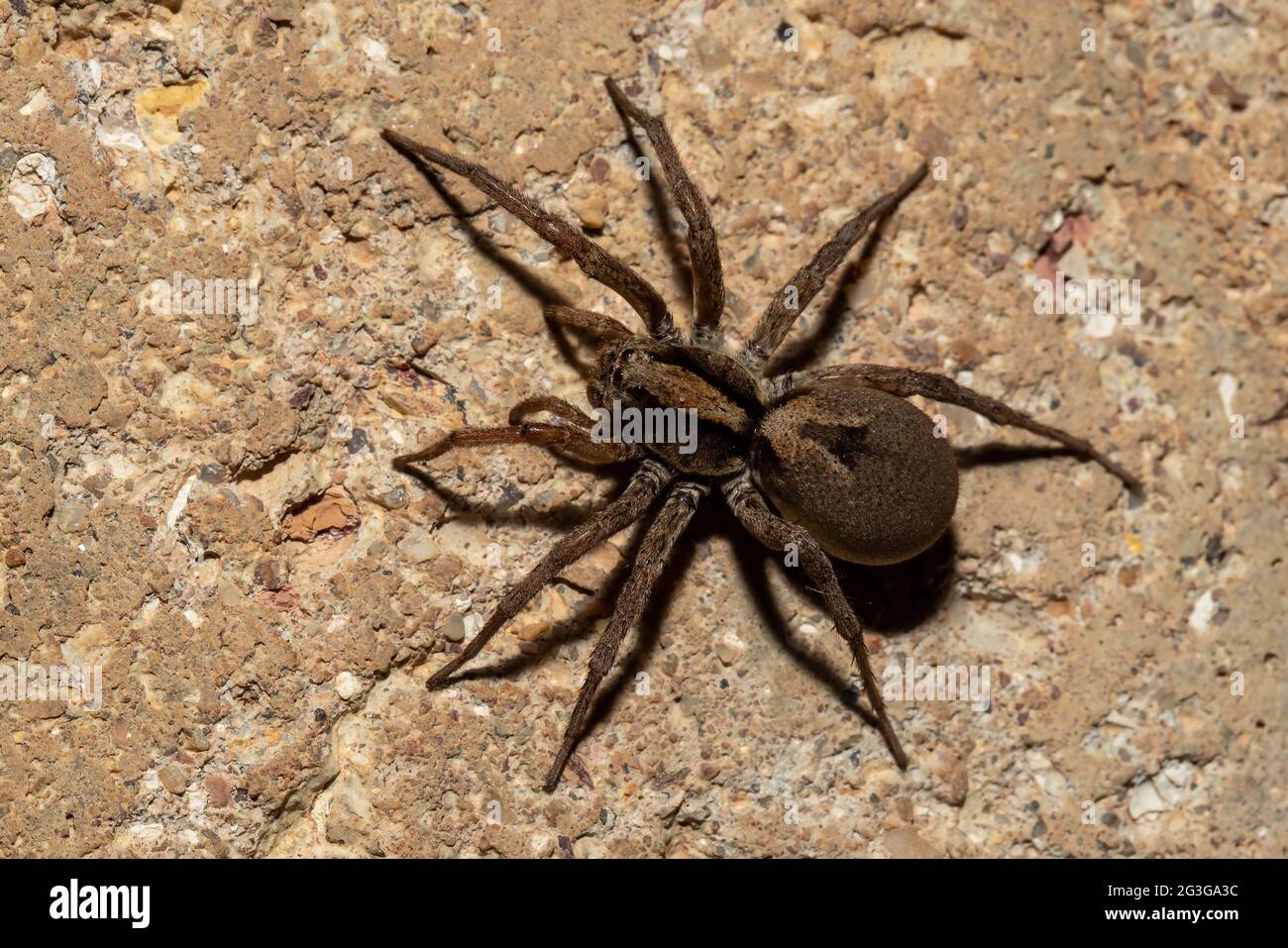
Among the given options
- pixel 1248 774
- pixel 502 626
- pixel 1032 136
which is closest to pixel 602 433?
pixel 502 626

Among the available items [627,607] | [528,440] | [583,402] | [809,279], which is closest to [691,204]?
[809,279]

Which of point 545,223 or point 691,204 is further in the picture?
point 691,204

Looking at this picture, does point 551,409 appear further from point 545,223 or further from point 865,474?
point 865,474

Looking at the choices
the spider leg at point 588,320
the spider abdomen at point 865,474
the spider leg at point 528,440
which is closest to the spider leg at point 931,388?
the spider abdomen at point 865,474

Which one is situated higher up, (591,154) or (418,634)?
(591,154)

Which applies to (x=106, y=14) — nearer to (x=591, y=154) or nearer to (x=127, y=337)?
(x=127, y=337)
